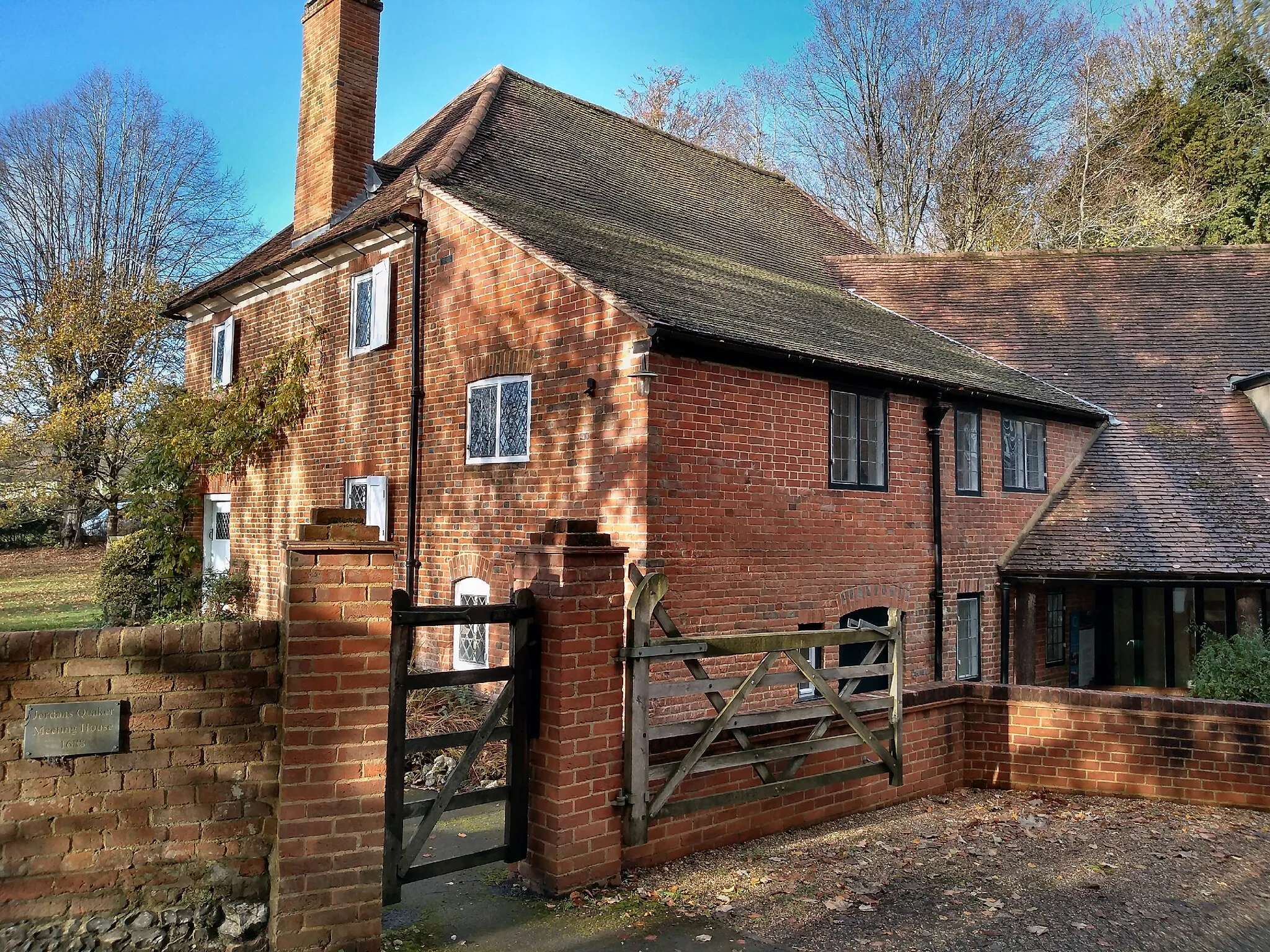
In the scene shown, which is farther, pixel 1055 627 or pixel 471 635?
pixel 1055 627

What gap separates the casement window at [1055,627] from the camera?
14391 mm

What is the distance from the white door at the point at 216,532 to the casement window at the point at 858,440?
11.1 metres

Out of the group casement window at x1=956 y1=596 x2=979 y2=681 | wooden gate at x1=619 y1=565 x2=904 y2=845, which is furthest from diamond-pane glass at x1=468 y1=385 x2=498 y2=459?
casement window at x1=956 y1=596 x2=979 y2=681

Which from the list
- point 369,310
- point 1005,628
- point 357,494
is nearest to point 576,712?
point 357,494

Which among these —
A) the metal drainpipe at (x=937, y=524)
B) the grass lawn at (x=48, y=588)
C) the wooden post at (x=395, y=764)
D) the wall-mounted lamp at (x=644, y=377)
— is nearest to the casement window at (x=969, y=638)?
the metal drainpipe at (x=937, y=524)

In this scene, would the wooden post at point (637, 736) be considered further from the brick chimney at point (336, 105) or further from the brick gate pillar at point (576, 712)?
the brick chimney at point (336, 105)

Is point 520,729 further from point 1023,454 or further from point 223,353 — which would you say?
point 223,353

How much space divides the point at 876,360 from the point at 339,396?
7818 mm

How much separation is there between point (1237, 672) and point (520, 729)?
7855 millimetres

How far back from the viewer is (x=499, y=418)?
422 inches

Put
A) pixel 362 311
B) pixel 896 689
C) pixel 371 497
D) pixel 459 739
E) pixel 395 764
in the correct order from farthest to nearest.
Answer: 1. pixel 362 311
2. pixel 371 497
3. pixel 896 689
4. pixel 459 739
5. pixel 395 764

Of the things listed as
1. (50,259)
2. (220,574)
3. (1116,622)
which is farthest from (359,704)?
(50,259)

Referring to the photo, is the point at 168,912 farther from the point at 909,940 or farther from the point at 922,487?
the point at 922,487

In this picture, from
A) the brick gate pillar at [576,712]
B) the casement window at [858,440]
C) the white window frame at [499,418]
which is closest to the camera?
the brick gate pillar at [576,712]
